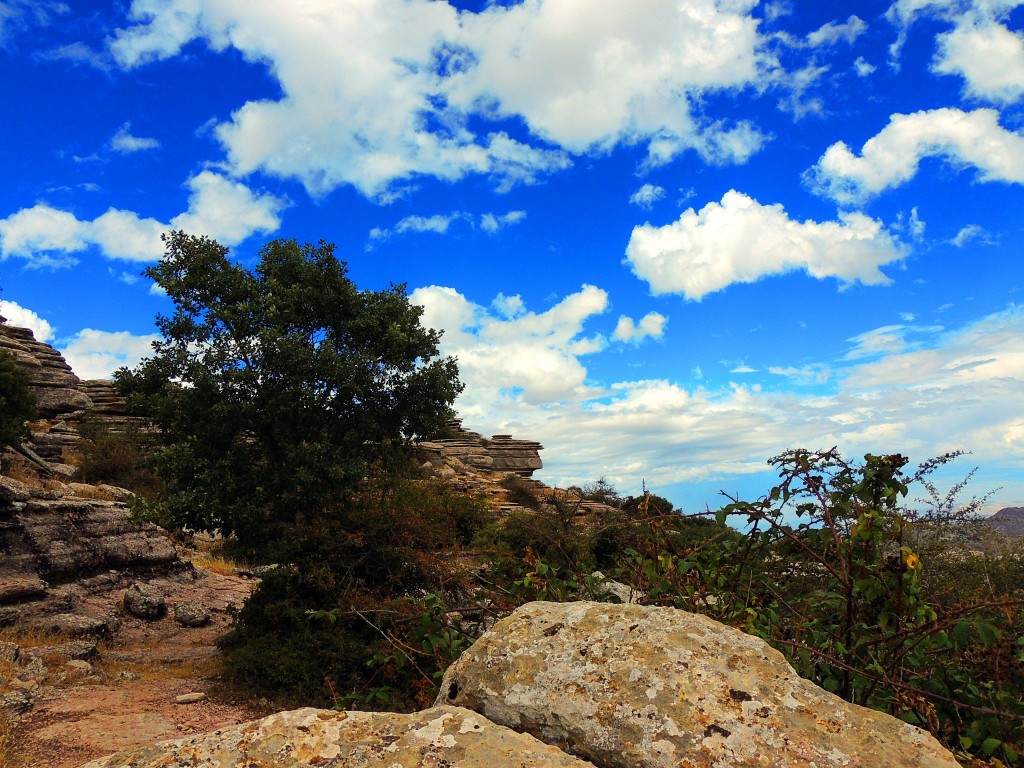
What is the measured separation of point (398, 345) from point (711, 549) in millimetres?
12792

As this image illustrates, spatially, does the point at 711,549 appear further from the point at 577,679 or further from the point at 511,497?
the point at 511,497

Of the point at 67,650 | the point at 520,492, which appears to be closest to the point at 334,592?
the point at 67,650

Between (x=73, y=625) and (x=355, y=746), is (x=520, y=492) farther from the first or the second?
(x=355, y=746)

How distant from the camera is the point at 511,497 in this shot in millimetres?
43750

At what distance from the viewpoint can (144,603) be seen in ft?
61.9

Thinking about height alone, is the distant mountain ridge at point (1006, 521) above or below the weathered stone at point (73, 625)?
above

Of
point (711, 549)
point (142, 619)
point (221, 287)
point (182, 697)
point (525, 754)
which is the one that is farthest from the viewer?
point (142, 619)

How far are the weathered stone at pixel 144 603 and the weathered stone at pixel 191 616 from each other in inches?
20.4

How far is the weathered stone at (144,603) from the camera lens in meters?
18.7

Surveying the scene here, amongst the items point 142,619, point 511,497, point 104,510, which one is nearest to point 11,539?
point 104,510

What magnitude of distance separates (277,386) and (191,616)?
8.88 metres

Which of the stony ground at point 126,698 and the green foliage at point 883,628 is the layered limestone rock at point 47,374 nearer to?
the stony ground at point 126,698

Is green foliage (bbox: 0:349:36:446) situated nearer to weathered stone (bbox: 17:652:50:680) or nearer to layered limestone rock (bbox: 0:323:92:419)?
layered limestone rock (bbox: 0:323:92:419)

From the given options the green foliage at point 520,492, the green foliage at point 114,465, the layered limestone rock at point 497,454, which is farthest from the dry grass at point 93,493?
the layered limestone rock at point 497,454
